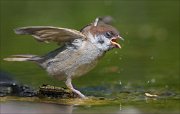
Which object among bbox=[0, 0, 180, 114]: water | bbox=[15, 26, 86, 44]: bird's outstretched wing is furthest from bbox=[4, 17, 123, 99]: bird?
bbox=[0, 0, 180, 114]: water

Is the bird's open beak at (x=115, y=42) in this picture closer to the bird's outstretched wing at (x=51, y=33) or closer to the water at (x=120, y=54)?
the bird's outstretched wing at (x=51, y=33)

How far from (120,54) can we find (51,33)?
4695mm

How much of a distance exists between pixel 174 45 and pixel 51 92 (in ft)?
18.0

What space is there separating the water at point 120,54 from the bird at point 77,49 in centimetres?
53

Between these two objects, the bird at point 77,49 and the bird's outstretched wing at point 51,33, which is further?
the bird at point 77,49

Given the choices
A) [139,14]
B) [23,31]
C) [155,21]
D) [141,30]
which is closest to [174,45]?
[141,30]

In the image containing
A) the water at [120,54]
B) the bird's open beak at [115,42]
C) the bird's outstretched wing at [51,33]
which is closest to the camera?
the bird's outstretched wing at [51,33]

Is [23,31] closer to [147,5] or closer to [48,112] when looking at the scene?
[48,112]

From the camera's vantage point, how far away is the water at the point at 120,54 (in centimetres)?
854

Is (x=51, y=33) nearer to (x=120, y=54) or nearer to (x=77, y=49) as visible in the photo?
(x=77, y=49)

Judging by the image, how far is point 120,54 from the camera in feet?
42.9

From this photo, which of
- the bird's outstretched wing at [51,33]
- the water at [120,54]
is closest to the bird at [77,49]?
the bird's outstretched wing at [51,33]

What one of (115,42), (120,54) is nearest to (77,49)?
(115,42)

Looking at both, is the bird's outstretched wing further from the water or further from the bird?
the water
